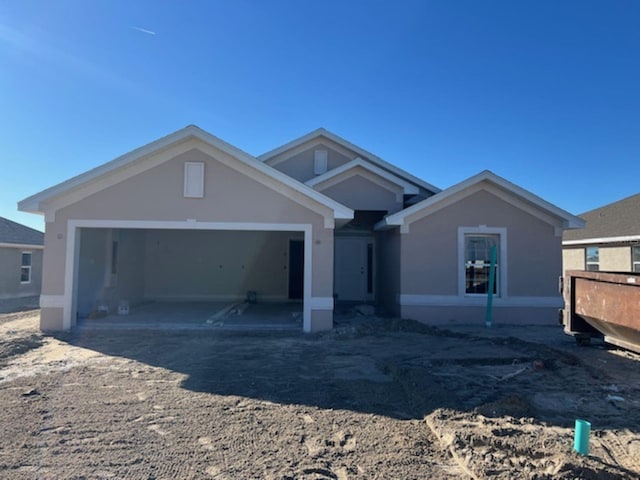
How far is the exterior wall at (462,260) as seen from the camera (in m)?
11.4

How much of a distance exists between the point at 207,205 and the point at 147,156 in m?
1.76

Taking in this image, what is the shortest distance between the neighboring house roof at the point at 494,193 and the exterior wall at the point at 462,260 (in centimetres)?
15

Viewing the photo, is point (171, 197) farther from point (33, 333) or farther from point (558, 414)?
point (558, 414)

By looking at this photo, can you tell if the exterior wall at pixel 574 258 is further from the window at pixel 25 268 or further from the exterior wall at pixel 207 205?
the window at pixel 25 268

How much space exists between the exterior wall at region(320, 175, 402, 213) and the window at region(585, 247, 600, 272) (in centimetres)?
1087

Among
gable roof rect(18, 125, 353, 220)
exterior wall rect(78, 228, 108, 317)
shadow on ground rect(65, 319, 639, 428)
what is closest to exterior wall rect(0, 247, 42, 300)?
exterior wall rect(78, 228, 108, 317)

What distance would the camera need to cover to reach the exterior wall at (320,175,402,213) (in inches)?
552

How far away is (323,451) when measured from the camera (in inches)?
159

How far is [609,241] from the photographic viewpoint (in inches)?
693

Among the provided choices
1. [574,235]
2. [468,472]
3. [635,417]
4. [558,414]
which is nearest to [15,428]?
[468,472]

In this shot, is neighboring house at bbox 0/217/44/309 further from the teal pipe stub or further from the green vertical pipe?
the teal pipe stub

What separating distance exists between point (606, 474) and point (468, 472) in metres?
1.08

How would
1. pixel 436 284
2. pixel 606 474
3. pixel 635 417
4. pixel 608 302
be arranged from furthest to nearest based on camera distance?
pixel 436 284
pixel 608 302
pixel 635 417
pixel 606 474

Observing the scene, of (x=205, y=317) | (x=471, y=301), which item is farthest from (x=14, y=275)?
(x=471, y=301)
